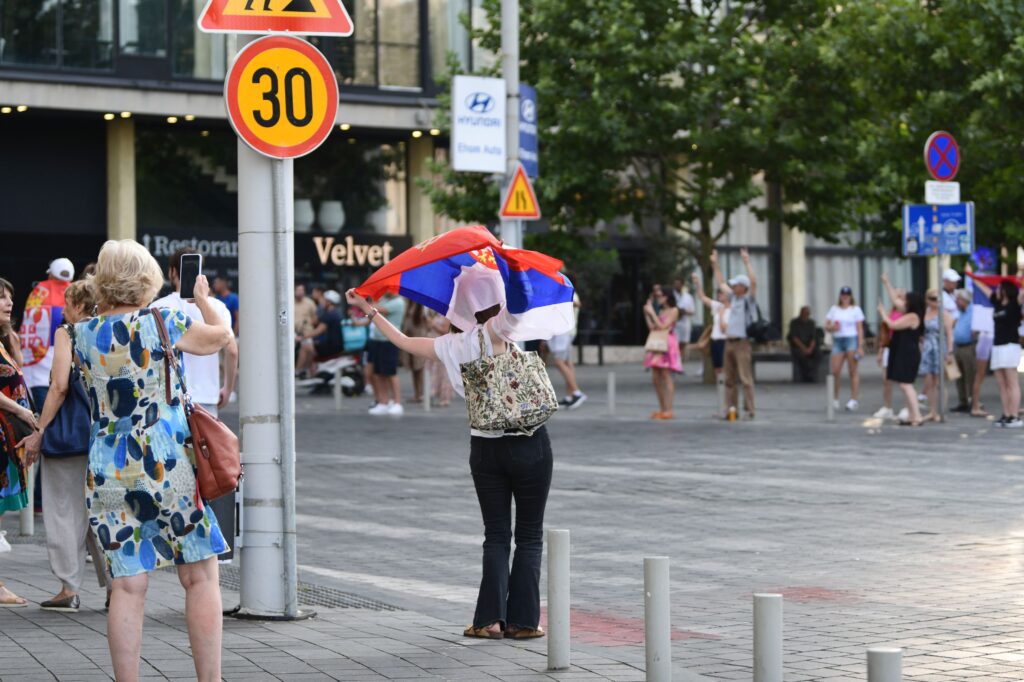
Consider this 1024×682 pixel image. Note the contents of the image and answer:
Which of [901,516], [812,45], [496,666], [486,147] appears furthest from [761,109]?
[496,666]

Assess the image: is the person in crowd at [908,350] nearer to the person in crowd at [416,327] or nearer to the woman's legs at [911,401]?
the woman's legs at [911,401]

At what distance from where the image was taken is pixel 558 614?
693 cm

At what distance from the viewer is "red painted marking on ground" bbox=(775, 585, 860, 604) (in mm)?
8977

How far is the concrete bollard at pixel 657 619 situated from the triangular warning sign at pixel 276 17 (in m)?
3.24

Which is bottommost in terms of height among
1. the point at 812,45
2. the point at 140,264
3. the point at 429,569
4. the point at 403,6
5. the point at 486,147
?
the point at 429,569

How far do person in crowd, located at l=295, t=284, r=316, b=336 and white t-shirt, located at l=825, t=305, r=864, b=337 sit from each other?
11.2 m

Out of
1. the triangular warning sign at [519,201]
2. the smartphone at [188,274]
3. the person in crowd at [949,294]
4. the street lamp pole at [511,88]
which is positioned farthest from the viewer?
the person in crowd at [949,294]

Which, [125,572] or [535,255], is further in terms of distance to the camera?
[535,255]

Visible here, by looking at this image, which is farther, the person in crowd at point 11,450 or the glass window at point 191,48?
the glass window at point 191,48

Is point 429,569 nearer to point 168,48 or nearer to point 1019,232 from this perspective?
point 1019,232

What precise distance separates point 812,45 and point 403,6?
1253cm

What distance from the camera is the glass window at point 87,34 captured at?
36.3 m

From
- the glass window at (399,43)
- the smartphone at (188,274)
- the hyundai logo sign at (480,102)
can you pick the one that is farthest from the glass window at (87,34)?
the smartphone at (188,274)

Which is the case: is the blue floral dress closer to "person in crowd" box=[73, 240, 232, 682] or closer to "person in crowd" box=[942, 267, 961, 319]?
"person in crowd" box=[73, 240, 232, 682]
